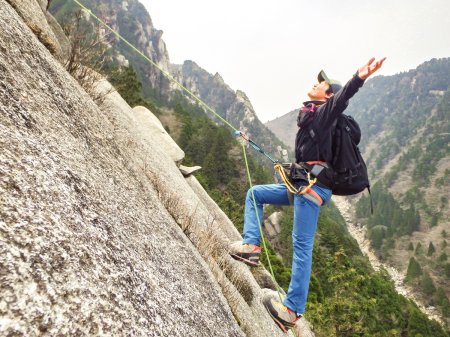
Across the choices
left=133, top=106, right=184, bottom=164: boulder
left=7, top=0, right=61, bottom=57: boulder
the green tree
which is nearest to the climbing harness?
left=7, top=0, right=61, bottom=57: boulder

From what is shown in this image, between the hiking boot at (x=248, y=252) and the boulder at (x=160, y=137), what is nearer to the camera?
the hiking boot at (x=248, y=252)

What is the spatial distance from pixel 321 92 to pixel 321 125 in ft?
2.59

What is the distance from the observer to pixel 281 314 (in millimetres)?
5133

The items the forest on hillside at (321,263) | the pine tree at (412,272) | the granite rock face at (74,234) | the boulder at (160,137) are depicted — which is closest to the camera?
the granite rock face at (74,234)

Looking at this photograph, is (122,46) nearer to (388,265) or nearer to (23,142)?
(388,265)

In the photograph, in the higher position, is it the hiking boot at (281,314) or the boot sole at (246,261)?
the boot sole at (246,261)

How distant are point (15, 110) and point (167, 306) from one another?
72.7 inches

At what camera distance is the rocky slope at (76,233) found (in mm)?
1617

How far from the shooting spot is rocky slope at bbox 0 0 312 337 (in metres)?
1.62

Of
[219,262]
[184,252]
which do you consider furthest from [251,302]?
[184,252]

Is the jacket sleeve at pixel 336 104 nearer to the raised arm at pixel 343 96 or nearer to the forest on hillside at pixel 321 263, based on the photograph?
the raised arm at pixel 343 96

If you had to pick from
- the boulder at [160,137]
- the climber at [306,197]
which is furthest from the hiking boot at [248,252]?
the boulder at [160,137]

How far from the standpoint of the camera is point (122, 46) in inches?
5984

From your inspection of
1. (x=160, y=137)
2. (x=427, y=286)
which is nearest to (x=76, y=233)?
(x=160, y=137)
